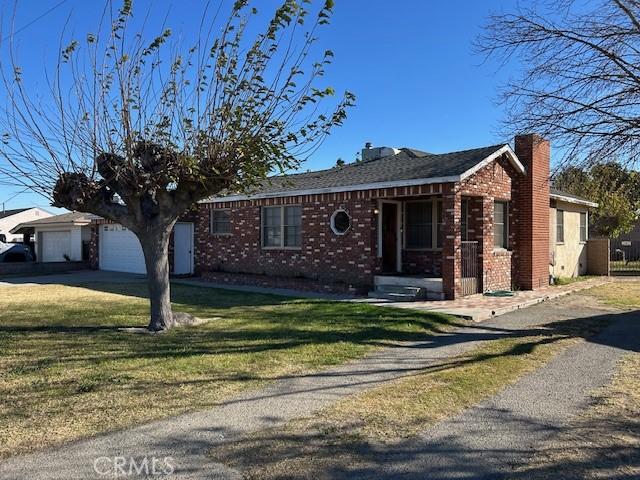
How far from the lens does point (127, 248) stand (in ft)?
74.7

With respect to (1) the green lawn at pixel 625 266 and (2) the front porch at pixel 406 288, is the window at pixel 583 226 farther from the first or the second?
(2) the front porch at pixel 406 288

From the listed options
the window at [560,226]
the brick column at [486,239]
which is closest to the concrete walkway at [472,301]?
the brick column at [486,239]

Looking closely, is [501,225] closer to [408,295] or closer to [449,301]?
[449,301]

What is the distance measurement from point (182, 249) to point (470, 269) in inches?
451

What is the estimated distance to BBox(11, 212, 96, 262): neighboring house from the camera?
85.9 ft

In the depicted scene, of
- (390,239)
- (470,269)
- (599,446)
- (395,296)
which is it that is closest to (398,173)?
(390,239)

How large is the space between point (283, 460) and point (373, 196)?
10.4 meters

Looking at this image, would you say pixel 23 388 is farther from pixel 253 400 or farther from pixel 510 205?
pixel 510 205

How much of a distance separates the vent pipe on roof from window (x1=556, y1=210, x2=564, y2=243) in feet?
19.8

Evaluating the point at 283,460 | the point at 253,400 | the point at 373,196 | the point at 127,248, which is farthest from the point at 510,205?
the point at 127,248

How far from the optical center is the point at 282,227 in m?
16.4

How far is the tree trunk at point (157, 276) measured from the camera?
887 centimetres

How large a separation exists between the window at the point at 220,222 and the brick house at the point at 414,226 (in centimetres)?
139

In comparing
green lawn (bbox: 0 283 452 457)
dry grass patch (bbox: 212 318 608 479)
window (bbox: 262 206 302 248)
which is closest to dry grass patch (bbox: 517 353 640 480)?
dry grass patch (bbox: 212 318 608 479)
